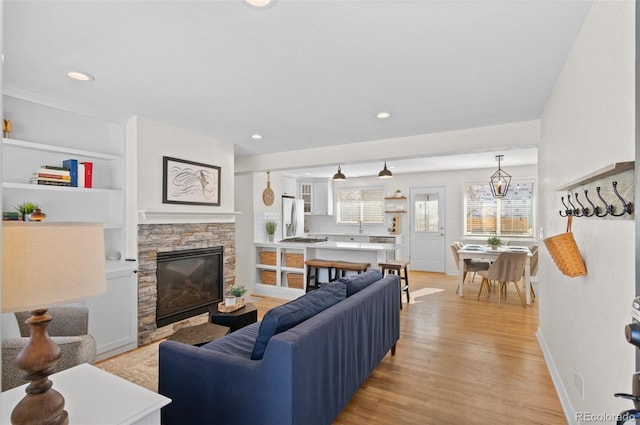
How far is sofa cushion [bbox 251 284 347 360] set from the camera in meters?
1.81

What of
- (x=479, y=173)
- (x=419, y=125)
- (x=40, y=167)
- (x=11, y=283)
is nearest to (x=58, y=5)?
(x=11, y=283)

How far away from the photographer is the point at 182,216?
3.92m

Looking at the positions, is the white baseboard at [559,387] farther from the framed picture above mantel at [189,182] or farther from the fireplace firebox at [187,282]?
the framed picture above mantel at [189,182]

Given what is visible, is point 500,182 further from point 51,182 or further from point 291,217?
point 51,182

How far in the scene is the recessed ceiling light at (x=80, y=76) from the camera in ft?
8.22

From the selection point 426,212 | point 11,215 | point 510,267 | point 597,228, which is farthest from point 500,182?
point 11,215

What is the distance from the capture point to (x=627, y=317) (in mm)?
1311

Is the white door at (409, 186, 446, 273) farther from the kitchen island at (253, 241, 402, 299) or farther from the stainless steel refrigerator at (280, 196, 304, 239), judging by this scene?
the stainless steel refrigerator at (280, 196, 304, 239)

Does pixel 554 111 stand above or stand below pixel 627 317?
above

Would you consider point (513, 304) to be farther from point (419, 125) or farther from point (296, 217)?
point (296, 217)

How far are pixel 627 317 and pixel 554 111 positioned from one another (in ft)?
6.64

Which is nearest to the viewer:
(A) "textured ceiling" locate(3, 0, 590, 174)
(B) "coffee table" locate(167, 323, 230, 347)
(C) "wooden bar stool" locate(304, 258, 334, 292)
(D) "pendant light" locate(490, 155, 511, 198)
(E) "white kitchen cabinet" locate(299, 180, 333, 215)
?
(A) "textured ceiling" locate(3, 0, 590, 174)

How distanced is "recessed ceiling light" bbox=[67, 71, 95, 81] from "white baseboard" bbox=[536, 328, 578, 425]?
417cm

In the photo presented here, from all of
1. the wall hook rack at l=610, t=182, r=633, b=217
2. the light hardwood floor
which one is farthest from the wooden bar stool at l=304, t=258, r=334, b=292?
the wall hook rack at l=610, t=182, r=633, b=217
